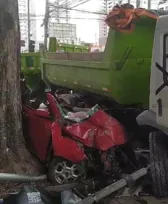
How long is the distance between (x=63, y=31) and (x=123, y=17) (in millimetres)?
29391

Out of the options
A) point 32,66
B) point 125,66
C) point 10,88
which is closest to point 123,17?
point 125,66

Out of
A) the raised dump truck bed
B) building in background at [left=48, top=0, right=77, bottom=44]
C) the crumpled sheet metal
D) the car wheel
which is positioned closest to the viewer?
the car wheel

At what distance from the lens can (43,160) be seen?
15.3ft

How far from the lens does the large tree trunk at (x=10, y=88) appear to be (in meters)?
4.35

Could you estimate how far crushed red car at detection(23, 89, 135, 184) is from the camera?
4.33 m

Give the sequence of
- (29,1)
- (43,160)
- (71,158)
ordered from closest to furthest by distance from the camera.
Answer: (71,158) → (43,160) → (29,1)

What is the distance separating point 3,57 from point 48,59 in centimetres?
379

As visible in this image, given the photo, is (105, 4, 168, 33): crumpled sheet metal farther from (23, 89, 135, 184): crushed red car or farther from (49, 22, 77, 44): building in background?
(49, 22, 77, 44): building in background

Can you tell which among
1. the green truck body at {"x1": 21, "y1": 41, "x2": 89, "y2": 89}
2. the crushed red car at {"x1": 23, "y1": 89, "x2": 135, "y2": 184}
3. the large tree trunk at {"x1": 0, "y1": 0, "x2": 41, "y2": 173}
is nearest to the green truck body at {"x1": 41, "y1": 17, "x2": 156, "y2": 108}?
the crushed red car at {"x1": 23, "y1": 89, "x2": 135, "y2": 184}

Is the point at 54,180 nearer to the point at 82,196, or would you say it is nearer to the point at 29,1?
the point at 82,196

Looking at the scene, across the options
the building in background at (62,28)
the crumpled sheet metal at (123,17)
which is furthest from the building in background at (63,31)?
the crumpled sheet metal at (123,17)

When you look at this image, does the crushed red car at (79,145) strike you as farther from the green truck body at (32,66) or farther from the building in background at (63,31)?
the building in background at (63,31)

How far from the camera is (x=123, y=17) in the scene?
4562 millimetres

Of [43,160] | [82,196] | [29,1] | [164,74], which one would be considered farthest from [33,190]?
[29,1]
